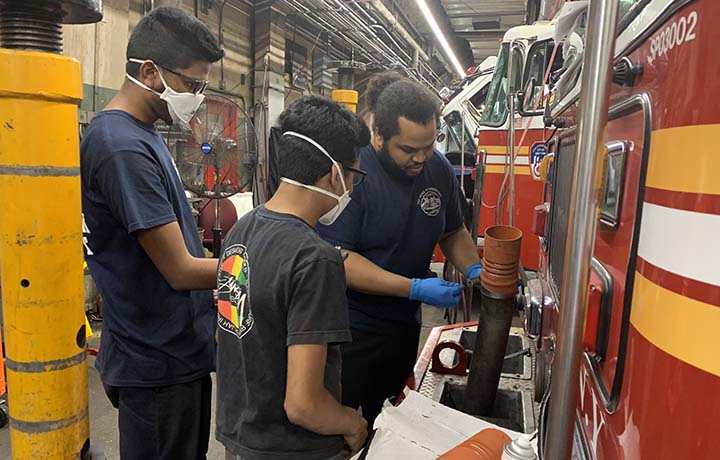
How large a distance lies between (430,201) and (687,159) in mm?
1510

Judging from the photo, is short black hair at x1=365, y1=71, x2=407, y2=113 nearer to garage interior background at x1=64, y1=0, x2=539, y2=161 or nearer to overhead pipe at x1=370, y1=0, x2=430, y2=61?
garage interior background at x1=64, y1=0, x2=539, y2=161

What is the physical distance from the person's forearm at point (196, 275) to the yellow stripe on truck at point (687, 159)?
1.29 meters

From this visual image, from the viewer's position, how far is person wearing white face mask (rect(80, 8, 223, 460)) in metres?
1.58

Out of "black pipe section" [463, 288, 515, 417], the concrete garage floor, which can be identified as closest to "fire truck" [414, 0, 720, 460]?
"black pipe section" [463, 288, 515, 417]

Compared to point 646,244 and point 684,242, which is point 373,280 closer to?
point 646,244

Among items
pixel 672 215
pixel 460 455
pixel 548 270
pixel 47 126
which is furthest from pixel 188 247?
pixel 672 215

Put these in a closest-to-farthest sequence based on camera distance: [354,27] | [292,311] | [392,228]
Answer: [292,311] → [392,228] → [354,27]

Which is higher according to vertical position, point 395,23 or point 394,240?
point 395,23

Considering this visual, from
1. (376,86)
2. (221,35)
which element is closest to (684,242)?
(376,86)

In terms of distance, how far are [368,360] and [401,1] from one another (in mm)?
7846

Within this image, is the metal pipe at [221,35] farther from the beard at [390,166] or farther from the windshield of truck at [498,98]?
the beard at [390,166]

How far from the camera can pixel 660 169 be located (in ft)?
2.28

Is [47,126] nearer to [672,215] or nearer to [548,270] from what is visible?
[672,215]

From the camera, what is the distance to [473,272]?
2213mm
